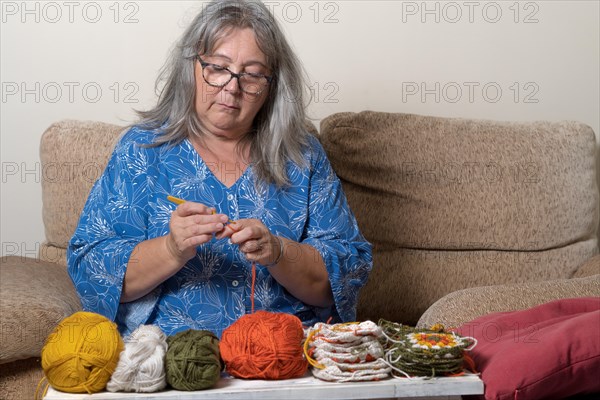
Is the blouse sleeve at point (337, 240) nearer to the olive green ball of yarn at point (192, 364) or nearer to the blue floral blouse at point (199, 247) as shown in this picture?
the blue floral blouse at point (199, 247)

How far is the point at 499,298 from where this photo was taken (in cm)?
202

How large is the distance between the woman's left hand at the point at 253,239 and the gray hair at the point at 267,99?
292 mm

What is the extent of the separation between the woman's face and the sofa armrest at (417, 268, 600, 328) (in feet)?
2.19

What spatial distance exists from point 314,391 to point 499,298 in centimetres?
82

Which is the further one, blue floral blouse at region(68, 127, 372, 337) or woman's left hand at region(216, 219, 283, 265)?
blue floral blouse at region(68, 127, 372, 337)

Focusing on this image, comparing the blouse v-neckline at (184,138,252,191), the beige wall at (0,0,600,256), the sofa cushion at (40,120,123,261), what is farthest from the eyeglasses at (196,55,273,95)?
the beige wall at (0,0,600,256)

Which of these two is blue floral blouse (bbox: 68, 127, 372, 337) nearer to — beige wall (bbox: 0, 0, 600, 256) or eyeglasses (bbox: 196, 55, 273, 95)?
eyeglasses (bbox: 196, 55, 273, 95)

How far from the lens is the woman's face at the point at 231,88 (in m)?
1.85

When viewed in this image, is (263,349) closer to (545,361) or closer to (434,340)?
(434,340)

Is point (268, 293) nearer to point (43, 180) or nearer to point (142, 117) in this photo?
point (142, 117)

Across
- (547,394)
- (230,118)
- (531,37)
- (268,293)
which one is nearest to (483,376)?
(547,394)

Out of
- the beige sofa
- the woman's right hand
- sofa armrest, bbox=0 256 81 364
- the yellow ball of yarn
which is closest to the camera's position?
the yellow ball of yarn

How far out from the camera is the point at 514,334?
161cm

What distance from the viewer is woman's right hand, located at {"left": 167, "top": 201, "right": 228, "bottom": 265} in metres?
1.57
